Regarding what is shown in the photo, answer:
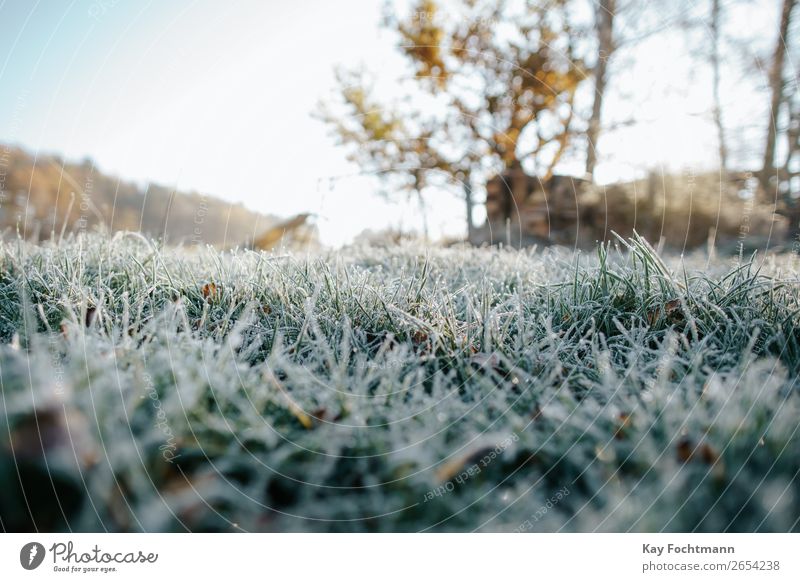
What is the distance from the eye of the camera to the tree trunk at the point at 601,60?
3.70 meters

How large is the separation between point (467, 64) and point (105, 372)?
185 inches

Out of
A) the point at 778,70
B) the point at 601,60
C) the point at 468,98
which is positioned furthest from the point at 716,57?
the point at 468,98

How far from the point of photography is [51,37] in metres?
1.46

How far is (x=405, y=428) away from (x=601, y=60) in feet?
13.6

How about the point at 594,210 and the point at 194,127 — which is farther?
the point at 594,210

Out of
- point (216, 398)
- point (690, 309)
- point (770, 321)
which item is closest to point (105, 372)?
point (216, 398)

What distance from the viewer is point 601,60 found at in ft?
13.1

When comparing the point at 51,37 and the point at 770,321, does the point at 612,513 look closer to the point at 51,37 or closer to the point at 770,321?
the point at 770,321

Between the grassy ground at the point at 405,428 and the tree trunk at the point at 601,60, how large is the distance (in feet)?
9.28
